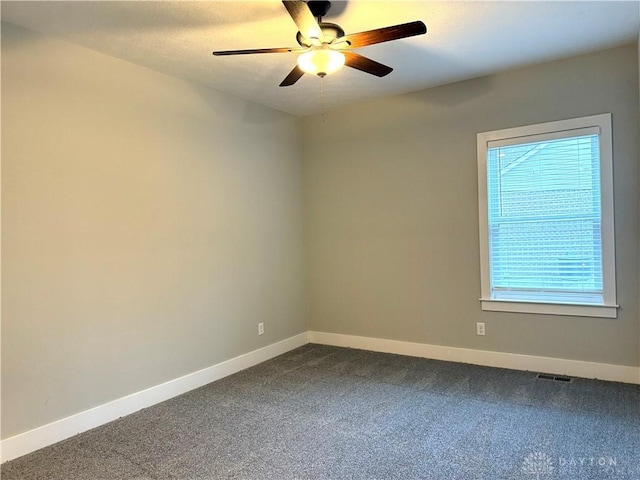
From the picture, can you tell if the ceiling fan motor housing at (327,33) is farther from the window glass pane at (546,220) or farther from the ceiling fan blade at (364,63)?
the window glass pane at (546,220)

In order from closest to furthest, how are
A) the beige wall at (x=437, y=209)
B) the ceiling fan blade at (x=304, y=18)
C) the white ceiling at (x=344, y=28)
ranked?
the ceiling fan blade at (x=304, y=18)
the white ceiling at (x=344, y=28)
the beige wall at (x=437, y=209)

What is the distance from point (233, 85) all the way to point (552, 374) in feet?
11.8

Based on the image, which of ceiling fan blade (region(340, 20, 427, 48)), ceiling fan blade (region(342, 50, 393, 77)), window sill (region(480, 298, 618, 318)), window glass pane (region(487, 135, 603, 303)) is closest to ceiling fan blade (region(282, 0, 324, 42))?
ceiling fan blade (region(340, 20, 427, 48))

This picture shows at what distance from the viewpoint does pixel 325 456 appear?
236cm

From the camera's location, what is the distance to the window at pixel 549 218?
3332 mm

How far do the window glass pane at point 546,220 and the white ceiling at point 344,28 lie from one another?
78cm

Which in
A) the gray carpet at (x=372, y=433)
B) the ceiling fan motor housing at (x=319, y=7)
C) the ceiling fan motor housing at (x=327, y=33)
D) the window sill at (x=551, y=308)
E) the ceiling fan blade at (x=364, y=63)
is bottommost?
the gray carpet at (x=372, y=433)

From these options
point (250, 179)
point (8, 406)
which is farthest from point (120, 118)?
point (8, 406)

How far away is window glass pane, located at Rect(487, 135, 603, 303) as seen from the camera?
3.39 m

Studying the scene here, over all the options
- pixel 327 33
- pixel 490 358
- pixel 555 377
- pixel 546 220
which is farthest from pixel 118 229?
pixel 555 377

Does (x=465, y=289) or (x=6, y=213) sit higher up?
(x=6, y=213)

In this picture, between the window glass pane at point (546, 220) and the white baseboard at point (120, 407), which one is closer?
the white baseboard at point (120, 407)

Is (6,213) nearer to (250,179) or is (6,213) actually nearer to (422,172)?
(250,179)

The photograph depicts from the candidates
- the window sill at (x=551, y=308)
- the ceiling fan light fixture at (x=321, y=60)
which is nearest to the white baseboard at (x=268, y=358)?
the window sill at (x=551, y=308)
